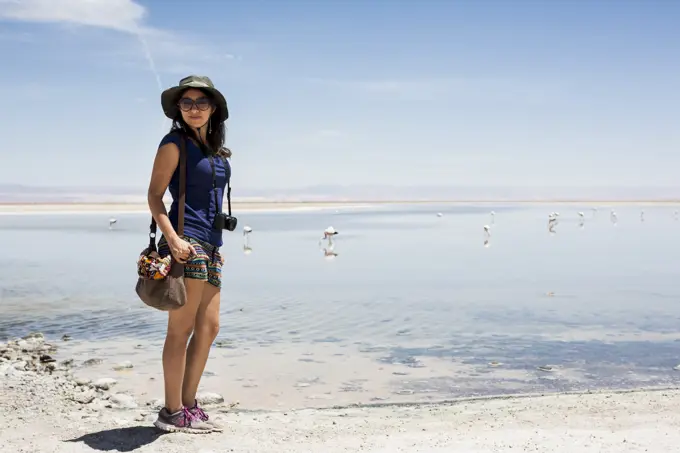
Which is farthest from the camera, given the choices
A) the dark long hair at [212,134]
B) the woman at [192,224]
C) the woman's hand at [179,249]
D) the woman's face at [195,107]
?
the dark long hair at [212,134]

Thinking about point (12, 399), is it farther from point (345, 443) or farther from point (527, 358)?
point (527, 358)

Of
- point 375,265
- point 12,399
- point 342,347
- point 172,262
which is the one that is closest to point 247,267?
point 375,265

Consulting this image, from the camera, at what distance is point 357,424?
5.42 metres

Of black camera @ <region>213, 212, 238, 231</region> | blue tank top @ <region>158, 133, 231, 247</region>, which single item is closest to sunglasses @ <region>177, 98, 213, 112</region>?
blue tank top @ <region>158, 133, 231, 247</region>

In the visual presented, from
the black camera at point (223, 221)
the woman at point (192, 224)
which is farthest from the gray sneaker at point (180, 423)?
the black camera at point (223, 221)

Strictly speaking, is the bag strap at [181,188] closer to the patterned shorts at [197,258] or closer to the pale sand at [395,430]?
the patterned shorts at [197,258]

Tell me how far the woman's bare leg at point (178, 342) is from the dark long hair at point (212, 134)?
0.86 metres

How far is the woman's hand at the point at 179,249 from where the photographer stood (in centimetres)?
449

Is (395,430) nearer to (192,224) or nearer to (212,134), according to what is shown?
(192,224)

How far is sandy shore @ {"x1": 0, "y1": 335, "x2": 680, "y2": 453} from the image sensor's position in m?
4.77

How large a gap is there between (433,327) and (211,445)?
562cm

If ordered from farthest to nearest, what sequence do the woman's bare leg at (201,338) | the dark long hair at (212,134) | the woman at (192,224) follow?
the woman's bare leg at (201,338) → the dark long hair at (212,134) → the woman at (192,224)

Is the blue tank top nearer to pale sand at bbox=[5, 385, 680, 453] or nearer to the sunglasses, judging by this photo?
the sunglasses

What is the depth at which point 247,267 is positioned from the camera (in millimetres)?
18297
